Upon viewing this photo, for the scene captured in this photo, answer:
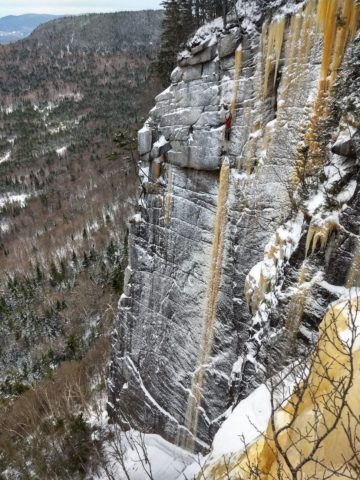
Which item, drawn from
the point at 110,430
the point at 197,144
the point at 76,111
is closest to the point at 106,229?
the point at 110,430

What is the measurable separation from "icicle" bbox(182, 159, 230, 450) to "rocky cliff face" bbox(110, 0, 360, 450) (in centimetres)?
4

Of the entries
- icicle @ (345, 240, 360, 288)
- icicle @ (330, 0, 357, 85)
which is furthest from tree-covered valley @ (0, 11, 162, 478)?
icicle @ (345, 240, 360, 288)

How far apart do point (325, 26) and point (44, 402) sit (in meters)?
22.4

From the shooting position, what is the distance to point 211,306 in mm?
12594

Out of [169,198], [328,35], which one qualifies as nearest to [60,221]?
[169,198]

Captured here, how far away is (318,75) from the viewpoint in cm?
898

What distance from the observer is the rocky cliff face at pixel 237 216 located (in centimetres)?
823

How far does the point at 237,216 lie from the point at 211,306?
3.03 m

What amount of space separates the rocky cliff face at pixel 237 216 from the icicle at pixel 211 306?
4cm

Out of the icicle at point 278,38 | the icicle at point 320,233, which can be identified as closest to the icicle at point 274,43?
the icicle at point 278,38

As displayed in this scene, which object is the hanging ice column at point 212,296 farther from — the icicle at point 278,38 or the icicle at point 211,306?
the icicle at point 278,38

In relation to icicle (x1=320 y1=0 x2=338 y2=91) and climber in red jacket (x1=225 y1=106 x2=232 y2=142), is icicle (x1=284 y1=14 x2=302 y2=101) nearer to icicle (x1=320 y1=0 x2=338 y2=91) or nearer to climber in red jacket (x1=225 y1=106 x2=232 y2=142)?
icicle (x1=320 y1=0 x2=338 y2=91)

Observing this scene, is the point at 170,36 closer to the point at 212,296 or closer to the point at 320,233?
the point at 212,296

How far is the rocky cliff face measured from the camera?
823cm
